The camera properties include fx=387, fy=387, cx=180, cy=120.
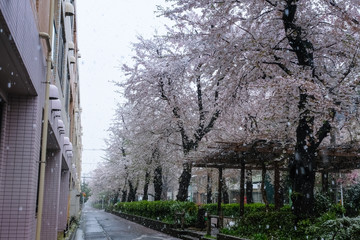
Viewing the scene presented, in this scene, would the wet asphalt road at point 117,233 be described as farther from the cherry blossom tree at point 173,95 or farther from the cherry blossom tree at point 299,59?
the cherry blossom tree at point 299,59

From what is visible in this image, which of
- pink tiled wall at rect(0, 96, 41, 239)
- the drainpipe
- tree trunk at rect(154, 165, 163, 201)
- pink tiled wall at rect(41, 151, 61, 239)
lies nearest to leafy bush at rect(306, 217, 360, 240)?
the drainpipe

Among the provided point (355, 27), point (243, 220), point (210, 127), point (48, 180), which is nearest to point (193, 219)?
point (210, 127)

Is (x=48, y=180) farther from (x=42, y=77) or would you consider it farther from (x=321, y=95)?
(x=321, y=95)

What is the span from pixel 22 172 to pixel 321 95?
22.9 feet

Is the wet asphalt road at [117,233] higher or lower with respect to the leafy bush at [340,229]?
lower

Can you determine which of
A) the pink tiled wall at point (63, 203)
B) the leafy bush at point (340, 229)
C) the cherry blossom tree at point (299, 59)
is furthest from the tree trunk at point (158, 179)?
the leafy bush at point (340, 229)

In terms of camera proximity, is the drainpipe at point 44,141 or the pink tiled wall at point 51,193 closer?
the drainpipe at point 44,141

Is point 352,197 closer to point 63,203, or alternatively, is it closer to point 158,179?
point 158,179

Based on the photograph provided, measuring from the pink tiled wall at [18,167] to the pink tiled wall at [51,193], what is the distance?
20.1 feet

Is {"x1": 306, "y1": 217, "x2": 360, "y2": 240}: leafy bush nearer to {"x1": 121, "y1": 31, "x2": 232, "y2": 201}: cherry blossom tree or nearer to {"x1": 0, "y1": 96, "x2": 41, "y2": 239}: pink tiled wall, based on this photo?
{"x1": 0, "y1": 96, "x2": 41, "y2": 239}: pink tiled wall

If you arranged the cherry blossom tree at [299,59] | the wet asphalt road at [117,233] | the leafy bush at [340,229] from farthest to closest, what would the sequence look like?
the wet asphalt road at [117,233] < the cherry blossom tree at [299,59] < the leafy bush at [340,229]

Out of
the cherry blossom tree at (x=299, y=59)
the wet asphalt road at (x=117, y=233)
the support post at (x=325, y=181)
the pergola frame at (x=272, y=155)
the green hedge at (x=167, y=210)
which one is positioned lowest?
the wet asphalt road at (x=117, y=233)

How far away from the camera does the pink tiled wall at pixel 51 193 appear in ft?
39.5

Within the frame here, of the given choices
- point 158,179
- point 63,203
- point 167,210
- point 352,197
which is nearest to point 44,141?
point 63,203
